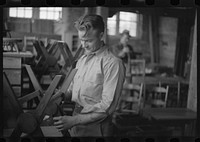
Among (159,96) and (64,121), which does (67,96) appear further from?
(159,96)

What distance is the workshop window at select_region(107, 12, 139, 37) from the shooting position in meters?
2.38

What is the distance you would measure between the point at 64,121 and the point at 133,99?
2.34 ft

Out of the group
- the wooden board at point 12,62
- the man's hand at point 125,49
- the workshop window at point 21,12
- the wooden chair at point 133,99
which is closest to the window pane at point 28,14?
the workshop window at point 21,12

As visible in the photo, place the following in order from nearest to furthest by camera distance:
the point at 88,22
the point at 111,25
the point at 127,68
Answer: the point at 88,22
the point at 111,25
the point at 127,68

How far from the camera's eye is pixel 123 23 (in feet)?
8.11

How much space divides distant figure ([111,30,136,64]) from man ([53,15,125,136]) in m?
0.14

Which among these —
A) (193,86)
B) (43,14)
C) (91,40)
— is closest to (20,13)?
(43,14)

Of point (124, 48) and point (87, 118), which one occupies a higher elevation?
point (124, 48)

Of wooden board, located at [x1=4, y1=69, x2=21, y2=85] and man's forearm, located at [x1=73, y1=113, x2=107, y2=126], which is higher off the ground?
wooden board, located at [x1=4, y1=69, x2=21, y2=85]

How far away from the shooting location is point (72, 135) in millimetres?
2338

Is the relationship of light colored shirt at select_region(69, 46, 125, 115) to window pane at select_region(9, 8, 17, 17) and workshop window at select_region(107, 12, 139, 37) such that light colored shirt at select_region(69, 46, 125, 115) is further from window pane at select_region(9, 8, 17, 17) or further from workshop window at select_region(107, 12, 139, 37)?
window pane at select_region(9, 8, 17, 17)

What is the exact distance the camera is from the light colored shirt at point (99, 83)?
228 cm

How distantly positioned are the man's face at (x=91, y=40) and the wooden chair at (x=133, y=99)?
0.51 meters

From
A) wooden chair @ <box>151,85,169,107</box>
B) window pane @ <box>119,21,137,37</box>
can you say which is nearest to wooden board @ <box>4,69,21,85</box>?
window pane @ <box>119,21,137,37</box>
